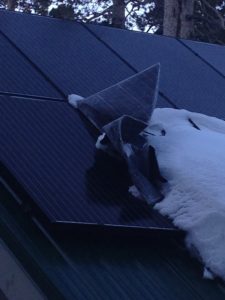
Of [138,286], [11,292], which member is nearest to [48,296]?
[11,292]

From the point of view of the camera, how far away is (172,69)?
7715mm

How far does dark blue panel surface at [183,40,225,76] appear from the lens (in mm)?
8359

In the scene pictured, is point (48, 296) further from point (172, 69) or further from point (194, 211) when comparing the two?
point (172, 69)

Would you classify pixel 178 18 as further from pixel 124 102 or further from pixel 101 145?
pixel 101 145

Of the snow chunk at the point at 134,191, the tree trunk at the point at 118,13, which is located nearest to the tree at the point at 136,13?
the tree trunk at the point at 118,13

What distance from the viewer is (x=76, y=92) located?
20.2 feet

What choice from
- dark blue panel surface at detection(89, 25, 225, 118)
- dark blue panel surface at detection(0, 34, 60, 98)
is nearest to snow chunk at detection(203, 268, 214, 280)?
dark blue panel surface at detection(0, 34, 60, 98)

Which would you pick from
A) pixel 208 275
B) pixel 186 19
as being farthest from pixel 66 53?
pixel 186 19

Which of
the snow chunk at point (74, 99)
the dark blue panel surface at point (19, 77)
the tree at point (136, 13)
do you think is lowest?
the tree at point (136, 13)

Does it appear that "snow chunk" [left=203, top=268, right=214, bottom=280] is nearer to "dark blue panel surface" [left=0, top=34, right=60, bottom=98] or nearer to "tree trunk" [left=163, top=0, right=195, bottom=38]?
"dark blue panel surface" [left=0, top=34, right=60, bottom=98]

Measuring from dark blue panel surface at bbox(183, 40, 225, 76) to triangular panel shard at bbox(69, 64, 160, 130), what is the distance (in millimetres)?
2358

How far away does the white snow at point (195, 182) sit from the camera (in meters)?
4.72

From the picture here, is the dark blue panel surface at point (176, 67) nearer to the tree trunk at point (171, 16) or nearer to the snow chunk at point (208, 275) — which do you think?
the snow chunk at point (208, 275)

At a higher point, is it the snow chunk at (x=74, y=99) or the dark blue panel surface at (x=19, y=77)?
the dark blue panel surface at (x=19, y=77)
